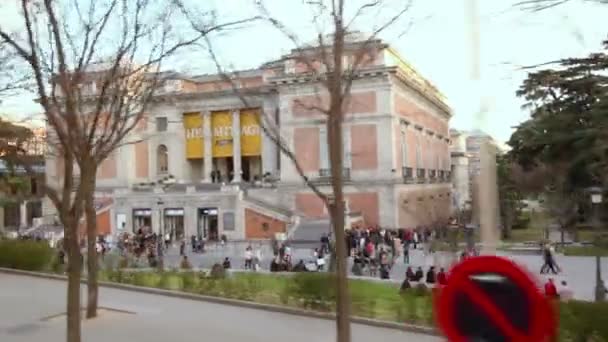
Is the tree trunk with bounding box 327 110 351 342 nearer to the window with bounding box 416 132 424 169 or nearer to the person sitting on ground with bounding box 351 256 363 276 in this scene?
the person sitting on ground with bounding box 351 256 363 276

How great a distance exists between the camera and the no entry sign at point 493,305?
2.62 meters

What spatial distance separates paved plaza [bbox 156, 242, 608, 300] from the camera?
76.2 ft

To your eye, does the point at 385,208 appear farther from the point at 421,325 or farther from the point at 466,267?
the point at 466,267

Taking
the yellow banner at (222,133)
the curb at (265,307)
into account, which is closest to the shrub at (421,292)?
the curb at (265,307)

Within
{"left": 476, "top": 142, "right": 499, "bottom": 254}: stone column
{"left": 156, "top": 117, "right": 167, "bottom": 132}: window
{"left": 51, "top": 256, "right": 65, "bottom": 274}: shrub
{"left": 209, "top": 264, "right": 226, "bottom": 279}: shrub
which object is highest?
{"left": 156, "top": 117, "right": 167, "bottom": 132}: window

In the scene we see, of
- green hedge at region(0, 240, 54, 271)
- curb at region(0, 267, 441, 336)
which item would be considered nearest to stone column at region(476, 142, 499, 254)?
curb at region(0, 267, 441, 336)

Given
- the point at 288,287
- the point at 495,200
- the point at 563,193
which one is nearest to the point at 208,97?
the point at 563,193

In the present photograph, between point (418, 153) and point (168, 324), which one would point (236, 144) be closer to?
point (418, 153)

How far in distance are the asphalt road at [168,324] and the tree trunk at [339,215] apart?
8.70 ft

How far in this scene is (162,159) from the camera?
65188mm

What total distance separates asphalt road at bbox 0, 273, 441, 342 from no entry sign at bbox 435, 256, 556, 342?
896 cm

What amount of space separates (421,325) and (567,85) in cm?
525

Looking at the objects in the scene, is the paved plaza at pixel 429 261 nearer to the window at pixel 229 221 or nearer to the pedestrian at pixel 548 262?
the pedestrian at pixel 548 262

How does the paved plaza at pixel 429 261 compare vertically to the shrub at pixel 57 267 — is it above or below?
below
